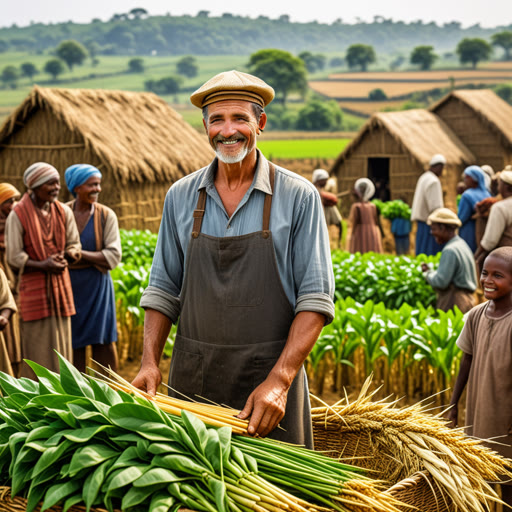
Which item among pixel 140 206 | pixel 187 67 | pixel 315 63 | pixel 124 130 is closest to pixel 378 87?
pixel 187 67

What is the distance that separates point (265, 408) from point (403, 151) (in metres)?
18.7

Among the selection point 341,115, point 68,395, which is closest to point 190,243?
point 68,395

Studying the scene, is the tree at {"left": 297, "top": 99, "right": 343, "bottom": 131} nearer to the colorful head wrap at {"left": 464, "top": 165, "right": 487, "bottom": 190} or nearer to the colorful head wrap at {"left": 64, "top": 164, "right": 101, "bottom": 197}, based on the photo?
the colorful head wrap at {"left": 464, "top": 165, "right": 487, "bottom": 190}

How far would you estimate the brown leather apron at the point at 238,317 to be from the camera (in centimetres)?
288

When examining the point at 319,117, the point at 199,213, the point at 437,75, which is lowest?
the point at 319,117

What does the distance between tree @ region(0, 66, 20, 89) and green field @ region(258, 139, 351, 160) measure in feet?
196

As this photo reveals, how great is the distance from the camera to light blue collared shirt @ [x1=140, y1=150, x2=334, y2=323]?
2.83 m

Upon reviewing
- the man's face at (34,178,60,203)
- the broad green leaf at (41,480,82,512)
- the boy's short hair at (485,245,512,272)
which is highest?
the man's face at (34,178,60,203)

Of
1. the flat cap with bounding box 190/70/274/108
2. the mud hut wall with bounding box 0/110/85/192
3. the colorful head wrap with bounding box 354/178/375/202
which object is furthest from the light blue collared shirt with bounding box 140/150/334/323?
the mud hut wall with bounding box 0/110/85/192

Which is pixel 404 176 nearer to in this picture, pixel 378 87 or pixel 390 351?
pixel 390 351

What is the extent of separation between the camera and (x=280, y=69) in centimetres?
10106

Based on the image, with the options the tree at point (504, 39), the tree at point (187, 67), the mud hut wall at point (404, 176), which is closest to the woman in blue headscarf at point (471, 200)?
the mud hut wall at point (404, 176)

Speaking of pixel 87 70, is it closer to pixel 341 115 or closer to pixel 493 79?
pixel 341 115

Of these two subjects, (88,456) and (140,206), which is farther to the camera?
(140,206)
